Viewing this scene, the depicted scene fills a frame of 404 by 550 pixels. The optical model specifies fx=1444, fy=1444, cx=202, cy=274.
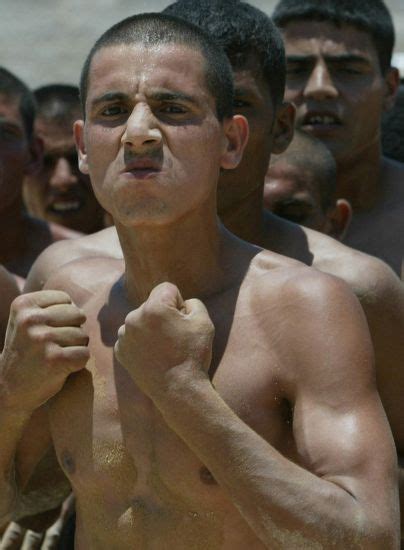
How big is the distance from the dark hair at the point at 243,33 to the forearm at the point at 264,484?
5.18ft

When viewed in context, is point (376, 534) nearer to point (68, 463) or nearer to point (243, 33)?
point (68, 463)

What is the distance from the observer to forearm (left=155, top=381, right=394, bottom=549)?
296 cm

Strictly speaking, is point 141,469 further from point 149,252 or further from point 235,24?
point 235,24

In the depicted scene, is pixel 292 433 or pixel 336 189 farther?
pixel 336 189

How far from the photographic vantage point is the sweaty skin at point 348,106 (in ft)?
18.0

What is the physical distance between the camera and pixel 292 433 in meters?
3.25

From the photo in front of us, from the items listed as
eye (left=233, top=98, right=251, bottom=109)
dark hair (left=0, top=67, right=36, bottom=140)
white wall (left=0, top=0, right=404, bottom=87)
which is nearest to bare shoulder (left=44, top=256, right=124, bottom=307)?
eye (left=233, top=98, right=251, bottom=109)

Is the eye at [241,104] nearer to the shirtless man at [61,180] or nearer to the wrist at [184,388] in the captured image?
the wrist at [184,388]

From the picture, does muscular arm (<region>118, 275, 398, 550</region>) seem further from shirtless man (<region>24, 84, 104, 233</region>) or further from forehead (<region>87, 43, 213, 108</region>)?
shirtless man (<region>24, 84, 104, 233</region>)

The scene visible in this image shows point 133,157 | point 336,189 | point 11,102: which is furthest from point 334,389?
point 11,102

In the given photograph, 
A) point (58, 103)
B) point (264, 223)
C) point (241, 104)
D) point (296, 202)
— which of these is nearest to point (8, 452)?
point (264, 223)

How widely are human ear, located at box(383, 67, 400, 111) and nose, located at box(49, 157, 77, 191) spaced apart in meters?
1.61

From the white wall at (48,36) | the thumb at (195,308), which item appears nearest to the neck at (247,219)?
A: the thumb at (195,308)

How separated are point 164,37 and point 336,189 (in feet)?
7.29
